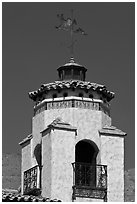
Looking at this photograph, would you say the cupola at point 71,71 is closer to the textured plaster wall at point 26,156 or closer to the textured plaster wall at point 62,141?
the textured plaster wall at point 62,141

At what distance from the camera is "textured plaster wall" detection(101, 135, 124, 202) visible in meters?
25.6

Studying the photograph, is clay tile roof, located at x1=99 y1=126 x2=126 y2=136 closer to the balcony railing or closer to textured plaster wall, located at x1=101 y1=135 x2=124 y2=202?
textured plaster wall, located at x1=101 y1=135 x2=124 y2=202

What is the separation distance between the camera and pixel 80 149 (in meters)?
26.5

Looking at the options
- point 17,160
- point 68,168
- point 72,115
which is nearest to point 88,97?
point 72,115

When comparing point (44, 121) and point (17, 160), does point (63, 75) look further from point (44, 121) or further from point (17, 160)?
point (17, 160)

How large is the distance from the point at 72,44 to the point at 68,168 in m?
4.03

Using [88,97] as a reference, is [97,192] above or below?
below

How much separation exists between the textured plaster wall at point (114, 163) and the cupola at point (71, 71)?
6.53ft

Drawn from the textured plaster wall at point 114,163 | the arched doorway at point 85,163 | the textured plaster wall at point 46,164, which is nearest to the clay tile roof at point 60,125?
the textured plaster wall at point 46,164

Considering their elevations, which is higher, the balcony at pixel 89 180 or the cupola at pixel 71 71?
the cupola at pixel 71 71

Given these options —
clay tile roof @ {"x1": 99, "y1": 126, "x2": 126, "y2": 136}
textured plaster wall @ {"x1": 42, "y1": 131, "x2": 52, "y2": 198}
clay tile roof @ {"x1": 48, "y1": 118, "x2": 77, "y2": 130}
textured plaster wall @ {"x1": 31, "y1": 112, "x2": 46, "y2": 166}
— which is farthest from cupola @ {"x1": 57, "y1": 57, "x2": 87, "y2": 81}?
textured plaster wall @ {"x1": 42, "y1": 131, "x2": 52, "y2": 198}

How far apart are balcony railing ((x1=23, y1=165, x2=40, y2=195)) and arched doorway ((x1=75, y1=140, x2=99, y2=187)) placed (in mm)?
1255

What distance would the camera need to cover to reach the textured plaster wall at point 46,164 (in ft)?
81.9

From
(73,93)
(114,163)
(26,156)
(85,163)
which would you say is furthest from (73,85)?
(26,156)
